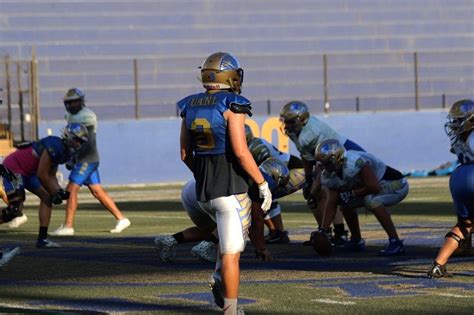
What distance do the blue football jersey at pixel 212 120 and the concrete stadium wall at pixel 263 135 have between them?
20.0 metres

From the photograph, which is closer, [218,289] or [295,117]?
[218,289]

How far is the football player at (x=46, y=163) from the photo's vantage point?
1395 centimetres

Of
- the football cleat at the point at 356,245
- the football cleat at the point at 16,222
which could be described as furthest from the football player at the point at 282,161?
the football cleat at the point at 16,222

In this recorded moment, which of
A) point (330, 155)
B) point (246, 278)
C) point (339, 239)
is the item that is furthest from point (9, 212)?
point (339, 239)

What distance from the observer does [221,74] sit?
843 centimetres

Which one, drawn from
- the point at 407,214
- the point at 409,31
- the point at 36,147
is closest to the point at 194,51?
the point at 409,31

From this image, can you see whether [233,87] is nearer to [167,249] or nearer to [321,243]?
[167,249]

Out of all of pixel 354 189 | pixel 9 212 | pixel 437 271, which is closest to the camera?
pixel 437 271

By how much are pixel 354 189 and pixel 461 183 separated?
91.1 inches

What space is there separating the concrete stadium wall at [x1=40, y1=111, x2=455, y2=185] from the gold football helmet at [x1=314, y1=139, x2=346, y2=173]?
16447 mm

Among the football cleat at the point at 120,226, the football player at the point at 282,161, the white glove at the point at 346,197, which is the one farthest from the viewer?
the football cleat at the point at 120,226

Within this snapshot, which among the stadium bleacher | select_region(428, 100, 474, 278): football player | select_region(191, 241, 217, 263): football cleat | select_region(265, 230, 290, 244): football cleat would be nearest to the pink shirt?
select_region(265, 230, 290, 244): football cleat

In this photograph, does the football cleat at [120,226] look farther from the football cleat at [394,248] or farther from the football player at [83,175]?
the football cleat at [394,248]

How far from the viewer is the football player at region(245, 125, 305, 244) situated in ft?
43.4
